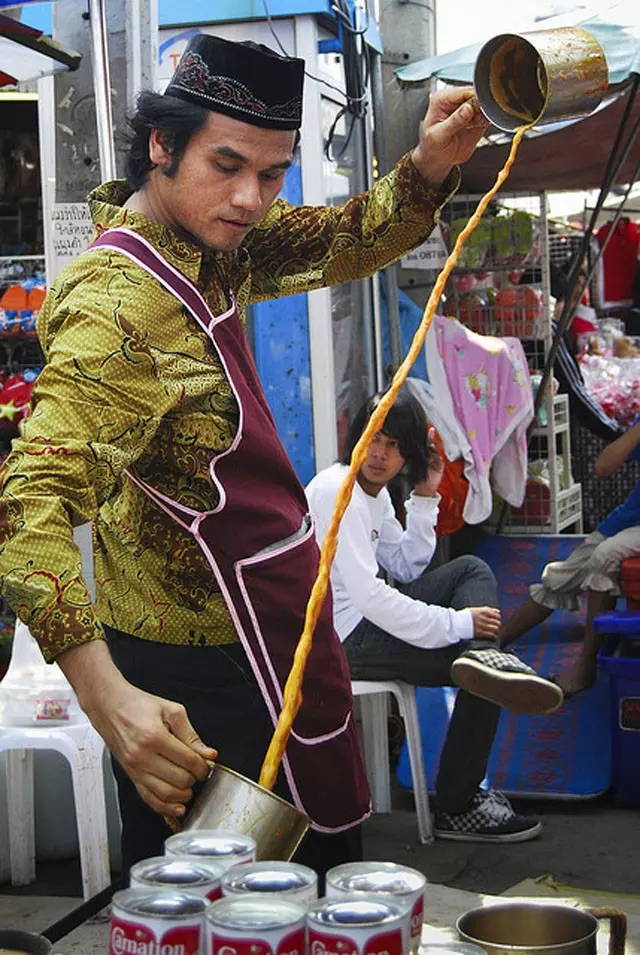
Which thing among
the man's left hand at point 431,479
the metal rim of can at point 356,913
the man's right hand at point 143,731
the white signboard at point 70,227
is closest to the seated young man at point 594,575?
the man's left hand at point 431,479

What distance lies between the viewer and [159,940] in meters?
1.08

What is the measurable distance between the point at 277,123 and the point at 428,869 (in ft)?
8.82

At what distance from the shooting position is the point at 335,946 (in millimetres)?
1055

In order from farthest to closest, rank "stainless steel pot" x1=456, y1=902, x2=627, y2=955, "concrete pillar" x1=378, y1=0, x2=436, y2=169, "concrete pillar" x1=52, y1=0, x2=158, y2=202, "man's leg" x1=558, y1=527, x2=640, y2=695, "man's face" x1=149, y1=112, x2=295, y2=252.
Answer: "concrete pillar" x1=378, y1=0, x2=436, y2=169, "man's leg" x1=558, y1=527, x2=640, y2=695, "concrete pillar" x1=52, y1=0, x2=158, y2=202, "man's face" x1=149, y1=112, x2=295, y2=252, "stainless steel pot" x1=456, y1=902, x2=627, y2=955

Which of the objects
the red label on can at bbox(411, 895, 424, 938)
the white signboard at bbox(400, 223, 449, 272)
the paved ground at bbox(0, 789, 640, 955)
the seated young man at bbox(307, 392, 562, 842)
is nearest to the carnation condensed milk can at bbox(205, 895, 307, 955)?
the red label on can at bbox(411, 895, 424, 938)

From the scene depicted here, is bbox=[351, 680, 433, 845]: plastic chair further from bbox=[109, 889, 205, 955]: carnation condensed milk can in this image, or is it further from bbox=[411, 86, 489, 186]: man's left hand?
bbox=[109, 889, 205, 955]: carnation condensed milk can

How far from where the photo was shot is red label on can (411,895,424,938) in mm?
1181

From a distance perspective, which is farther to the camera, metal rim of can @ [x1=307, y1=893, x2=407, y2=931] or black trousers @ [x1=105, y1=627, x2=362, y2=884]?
black trousers @ [x1=105, y1=627, x2=362, y2=884]

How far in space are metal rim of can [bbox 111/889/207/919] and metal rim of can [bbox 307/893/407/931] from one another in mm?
105

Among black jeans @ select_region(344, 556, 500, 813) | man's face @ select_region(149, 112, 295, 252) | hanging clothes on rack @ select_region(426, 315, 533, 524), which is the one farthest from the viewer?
hanging clothes on rack @ select_region(426, 315, 533, 524)

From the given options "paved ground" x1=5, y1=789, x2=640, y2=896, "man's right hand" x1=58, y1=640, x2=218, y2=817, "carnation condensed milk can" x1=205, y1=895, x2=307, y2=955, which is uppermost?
"man's right hand" x1=58, y1=640, x2=218, y2=817

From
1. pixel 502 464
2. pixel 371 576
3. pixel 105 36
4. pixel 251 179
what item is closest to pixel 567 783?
pixel 371 576

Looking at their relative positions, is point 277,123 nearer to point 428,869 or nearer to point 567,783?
point 428,869

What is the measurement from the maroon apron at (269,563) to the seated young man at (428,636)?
1.75 m
